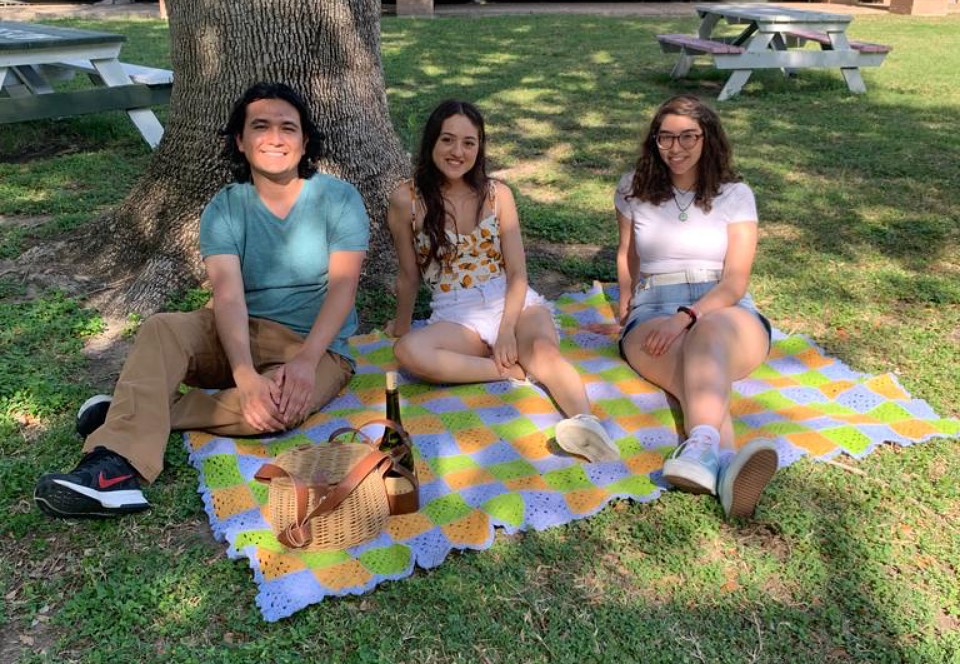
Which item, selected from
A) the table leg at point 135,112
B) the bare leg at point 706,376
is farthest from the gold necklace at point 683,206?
the table leg at point 135,112

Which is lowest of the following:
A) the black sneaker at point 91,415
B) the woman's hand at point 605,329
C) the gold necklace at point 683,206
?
the woman's hand at point 605,329

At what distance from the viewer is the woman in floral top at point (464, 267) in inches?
133

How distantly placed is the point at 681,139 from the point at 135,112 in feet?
18.0

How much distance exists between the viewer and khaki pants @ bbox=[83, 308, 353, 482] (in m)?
2.84

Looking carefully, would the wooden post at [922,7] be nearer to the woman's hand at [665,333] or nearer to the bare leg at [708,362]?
the bare leg at [708,362]

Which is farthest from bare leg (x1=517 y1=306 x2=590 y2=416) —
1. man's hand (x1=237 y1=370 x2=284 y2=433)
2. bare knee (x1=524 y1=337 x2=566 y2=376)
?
man's hand (x1=237 y1=370 x2=284 y2=433)

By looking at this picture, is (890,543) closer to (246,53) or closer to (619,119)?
(246,53)

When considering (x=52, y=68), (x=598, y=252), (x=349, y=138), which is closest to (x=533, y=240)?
(x=598, y=252)

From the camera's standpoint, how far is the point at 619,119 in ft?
26.9

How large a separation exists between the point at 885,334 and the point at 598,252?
5.60 ft

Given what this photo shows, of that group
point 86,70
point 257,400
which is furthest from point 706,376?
point 86,70

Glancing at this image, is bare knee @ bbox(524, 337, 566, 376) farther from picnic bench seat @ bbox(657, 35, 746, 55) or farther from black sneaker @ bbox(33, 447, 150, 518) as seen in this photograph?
picnic bench seat @ bbox(657, 35, 746, 55)

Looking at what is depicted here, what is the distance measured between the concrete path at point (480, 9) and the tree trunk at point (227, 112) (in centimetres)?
1283

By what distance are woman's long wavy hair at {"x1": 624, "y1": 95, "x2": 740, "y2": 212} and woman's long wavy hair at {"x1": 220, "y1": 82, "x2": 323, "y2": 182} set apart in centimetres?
138
